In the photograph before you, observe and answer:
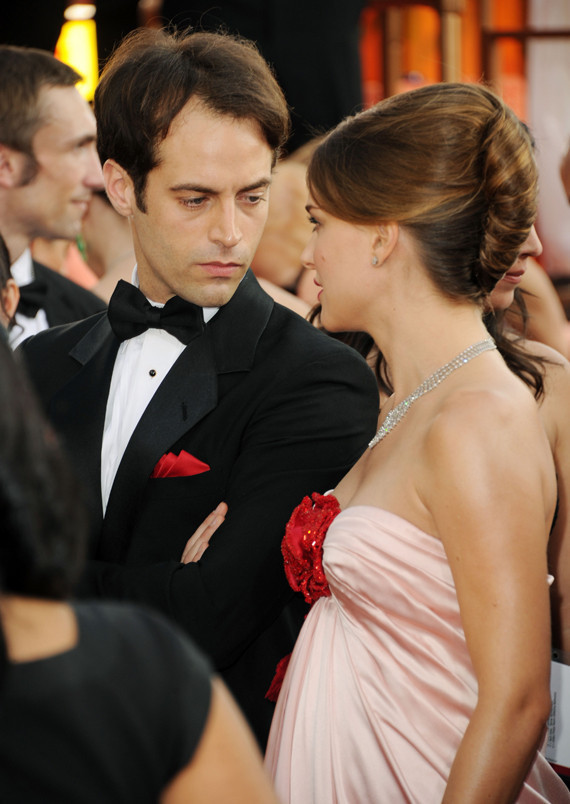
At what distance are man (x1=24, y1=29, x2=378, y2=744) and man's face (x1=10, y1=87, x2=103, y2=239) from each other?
5.30 ft

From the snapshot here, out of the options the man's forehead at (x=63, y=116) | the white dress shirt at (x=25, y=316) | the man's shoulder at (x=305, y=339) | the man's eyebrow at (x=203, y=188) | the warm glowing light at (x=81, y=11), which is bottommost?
the white dress shirt at (x=25, y=316)

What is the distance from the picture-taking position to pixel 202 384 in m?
1.90

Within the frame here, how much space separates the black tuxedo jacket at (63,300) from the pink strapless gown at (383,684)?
1918 millimetres

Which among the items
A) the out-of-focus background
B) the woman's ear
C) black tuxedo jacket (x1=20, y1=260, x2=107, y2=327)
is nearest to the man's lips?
the woman's ear

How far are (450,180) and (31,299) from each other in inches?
76.1

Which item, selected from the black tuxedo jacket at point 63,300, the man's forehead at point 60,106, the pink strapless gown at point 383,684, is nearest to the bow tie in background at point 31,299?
the black tuxedo jacket at point 63,300

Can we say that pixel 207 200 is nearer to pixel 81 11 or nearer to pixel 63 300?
pixel 63 300

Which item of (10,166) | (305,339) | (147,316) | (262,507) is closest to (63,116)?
(10,166)

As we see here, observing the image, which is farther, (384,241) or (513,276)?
(513,276)

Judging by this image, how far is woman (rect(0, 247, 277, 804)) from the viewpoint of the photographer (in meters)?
0.79

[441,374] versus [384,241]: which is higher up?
[384,241]

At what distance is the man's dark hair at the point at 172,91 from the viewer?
1.97 meters

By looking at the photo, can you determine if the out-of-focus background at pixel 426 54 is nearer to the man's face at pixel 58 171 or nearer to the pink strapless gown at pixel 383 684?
the man's face at pixel 58 171

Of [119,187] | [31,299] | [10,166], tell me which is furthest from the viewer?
[10,166]
